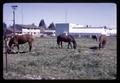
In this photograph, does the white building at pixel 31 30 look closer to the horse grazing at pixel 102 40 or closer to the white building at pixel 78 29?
the white building at pixel 78 29

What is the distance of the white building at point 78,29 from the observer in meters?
2.46

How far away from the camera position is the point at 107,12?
2387mm

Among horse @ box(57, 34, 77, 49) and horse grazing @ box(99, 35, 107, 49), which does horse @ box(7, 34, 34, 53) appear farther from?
horse grazing @ box(99, 35, 107, 49)

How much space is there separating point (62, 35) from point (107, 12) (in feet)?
1.66

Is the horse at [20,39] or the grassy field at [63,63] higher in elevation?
the horse at [20,39]

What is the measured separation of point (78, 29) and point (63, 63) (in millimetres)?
373

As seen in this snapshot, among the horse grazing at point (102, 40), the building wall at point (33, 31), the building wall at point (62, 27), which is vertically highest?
the building wall at point (62, 27)

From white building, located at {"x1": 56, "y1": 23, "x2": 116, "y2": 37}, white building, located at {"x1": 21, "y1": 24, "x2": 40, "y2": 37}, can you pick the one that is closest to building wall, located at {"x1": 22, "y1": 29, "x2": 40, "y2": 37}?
white building, located at {"x1": 21, "y1": 24, "x2": 40, "y2": 37}

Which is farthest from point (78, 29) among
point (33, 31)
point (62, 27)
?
point (33, 31)

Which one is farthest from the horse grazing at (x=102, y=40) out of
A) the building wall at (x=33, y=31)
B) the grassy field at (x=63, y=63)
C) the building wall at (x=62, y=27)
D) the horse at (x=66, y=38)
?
the building wall at (x=33, y=31)

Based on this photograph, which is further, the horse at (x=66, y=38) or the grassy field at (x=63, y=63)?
the horse at (x=66, y=38)

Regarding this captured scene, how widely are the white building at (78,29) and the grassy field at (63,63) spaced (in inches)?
3.2

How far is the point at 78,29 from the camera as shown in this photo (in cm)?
246

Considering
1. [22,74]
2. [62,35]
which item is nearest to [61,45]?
[62,35]
